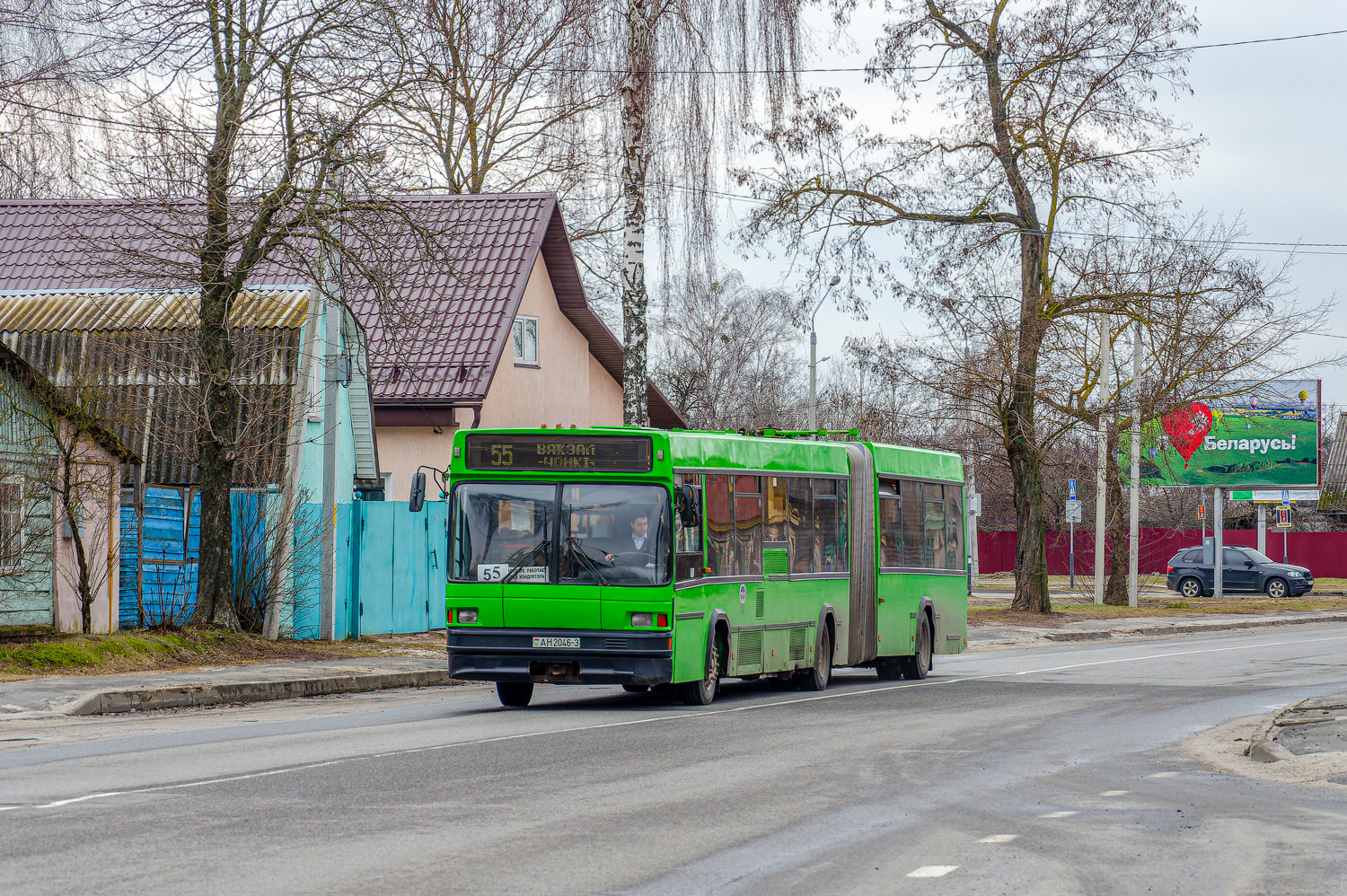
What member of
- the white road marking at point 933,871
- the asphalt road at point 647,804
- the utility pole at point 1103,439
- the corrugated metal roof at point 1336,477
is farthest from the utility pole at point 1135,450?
the white road marking at point 933,871

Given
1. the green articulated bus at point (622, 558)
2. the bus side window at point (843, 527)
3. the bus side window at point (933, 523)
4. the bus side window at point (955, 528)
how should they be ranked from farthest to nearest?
the bus side window at point (955, 528)
the bus side window at point (933, 523)
the bus side window at point (843, 527)
the green articulated bus at point (622, 558)

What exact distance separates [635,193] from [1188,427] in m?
29.4

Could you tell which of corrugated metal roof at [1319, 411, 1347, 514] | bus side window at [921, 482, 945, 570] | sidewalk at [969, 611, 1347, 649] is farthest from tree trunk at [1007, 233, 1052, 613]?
corrugated metal roof at [1319, 411, 1347, 514]

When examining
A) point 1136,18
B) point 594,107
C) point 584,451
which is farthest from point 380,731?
point 1136,18

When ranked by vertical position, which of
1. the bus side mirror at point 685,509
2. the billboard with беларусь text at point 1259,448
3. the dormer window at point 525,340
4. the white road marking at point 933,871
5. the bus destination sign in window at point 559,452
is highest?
the dormer window at point 525,340

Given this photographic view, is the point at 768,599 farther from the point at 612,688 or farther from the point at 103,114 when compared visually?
the point at 103,114

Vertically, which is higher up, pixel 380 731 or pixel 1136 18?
pixel 1136 18

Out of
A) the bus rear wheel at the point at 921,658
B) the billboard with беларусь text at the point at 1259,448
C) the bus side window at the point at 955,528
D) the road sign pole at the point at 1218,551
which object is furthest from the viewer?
the billboard with беларусь text at the point at 1259,448

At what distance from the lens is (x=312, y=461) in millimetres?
25734

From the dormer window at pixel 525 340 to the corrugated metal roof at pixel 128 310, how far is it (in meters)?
8.35

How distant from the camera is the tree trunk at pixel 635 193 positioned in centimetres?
2236

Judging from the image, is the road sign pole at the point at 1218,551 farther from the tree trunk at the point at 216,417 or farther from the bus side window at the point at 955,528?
the tree trunk at the point at 216,417

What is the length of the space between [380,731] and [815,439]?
9010 millimetres

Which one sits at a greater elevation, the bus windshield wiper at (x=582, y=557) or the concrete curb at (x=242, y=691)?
the bus windshield wiper at (x=582, y=557)
